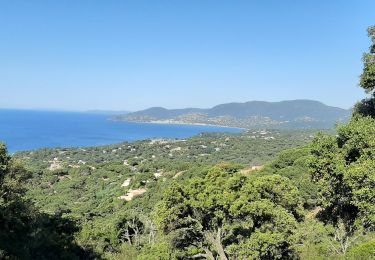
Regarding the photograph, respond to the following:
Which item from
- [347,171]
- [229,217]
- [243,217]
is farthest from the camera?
[347,171]

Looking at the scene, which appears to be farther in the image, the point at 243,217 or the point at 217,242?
the point at 217,242

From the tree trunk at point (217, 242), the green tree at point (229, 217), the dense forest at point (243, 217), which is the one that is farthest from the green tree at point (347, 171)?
the tree trunk at point (217, 242)

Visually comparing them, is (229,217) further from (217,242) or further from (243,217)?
(217,242)

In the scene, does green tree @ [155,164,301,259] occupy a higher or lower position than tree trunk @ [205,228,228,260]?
higher

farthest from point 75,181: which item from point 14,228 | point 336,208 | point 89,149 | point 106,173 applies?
point 89,149

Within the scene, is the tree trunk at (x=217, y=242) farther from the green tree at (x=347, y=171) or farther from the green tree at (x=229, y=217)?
the green tree at (x=347, y=171)

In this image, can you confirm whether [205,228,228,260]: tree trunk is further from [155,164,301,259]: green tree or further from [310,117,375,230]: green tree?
[310,117,375,230]: green tree

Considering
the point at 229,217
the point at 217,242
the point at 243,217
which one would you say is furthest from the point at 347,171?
the point at 217,242

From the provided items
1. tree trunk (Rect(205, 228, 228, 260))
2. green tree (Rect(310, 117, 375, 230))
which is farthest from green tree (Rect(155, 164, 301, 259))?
green tree (Rect(310, 117, 375, 230))

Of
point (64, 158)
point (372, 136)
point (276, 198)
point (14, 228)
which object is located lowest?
point (64, 158)

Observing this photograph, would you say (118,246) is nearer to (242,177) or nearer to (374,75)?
(242,177)

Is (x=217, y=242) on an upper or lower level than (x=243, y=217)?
lower

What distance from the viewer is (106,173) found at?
7281cm

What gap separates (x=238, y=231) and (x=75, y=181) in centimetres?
5827
